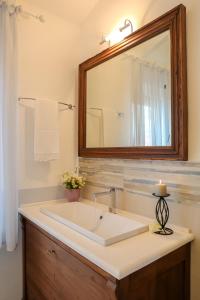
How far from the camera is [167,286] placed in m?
1.07

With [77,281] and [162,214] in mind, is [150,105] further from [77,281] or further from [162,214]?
[77,281]

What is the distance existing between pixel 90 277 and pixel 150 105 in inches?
40.7

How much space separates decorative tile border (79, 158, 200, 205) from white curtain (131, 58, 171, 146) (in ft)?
0.50

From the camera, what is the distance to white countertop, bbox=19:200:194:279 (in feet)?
2.84

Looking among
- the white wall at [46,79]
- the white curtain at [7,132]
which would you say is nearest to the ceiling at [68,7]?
the white wall at [46,79]

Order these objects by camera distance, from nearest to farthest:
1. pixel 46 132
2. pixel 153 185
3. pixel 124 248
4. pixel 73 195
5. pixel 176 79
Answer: pixel 124 248 < pixel 176 79 < pixel 153 185 < pixel 46 132 < pixel 73 195

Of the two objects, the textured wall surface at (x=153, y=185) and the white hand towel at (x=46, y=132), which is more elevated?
the white hand towel at (x=46, y=132)

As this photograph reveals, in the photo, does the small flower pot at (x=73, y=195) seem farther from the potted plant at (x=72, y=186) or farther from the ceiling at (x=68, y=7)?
the ceiling at (x=68, y=7)

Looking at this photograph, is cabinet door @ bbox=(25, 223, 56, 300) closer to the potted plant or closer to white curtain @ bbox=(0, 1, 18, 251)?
white curtain @ bbox=(0, 1, 18, 251)

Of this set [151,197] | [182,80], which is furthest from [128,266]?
[182,80]

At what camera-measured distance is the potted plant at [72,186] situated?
1.81 m

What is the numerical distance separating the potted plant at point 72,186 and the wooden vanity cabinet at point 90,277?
400 millimetres

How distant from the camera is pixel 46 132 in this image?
1.72 meters

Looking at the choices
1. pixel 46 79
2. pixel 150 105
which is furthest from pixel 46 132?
pixel 150 105
